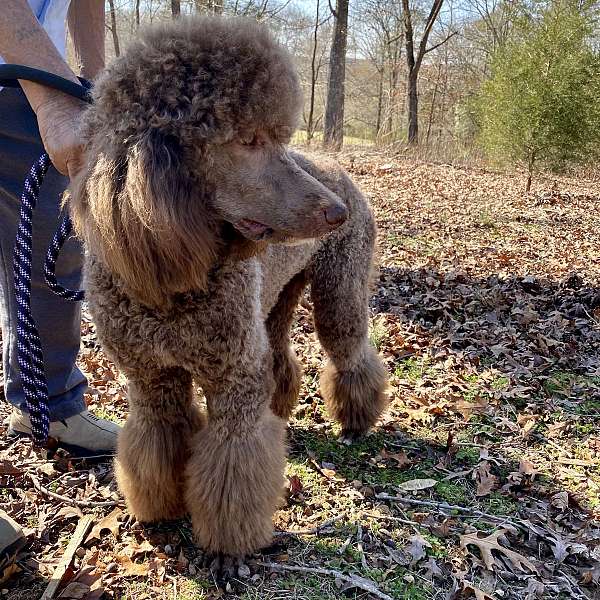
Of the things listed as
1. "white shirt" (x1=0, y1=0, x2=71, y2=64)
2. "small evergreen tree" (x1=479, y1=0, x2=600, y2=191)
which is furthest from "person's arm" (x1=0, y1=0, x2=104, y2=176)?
"small evergreen tree" (x1=479, y1=0, x2=600, y2=191)

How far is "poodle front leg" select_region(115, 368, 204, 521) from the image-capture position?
7.38ft

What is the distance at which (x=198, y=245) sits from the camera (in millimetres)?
1641

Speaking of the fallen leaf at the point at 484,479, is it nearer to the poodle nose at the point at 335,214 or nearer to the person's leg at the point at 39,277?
the poodle nose at the point at 335,214

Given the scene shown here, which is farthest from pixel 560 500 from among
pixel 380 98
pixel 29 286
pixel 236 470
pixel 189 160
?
pixel 380 98

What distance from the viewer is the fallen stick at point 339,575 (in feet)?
7.08

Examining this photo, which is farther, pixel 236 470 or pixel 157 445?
pixel 157 445

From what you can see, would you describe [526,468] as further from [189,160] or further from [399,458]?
[189,160]

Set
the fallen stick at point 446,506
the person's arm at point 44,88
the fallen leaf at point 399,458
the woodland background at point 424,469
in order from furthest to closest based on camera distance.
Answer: the fallen leaf at point 399,458
the fallen stick at point 446,506
the woodland background at point 424,469
the person's arm at point 44,88

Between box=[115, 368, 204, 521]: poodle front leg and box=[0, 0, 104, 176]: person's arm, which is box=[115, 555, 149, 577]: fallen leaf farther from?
box=[0, 0, 104, 176]: person's arm

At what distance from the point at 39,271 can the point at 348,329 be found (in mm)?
1631

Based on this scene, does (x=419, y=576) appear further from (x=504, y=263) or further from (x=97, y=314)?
(x=504, y=263)

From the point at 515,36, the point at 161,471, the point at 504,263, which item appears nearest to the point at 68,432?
the point at 161,471

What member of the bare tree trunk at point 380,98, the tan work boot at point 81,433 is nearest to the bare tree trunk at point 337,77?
the bare tree trunk at point 380,98

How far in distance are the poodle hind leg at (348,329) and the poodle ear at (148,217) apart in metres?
1.38
